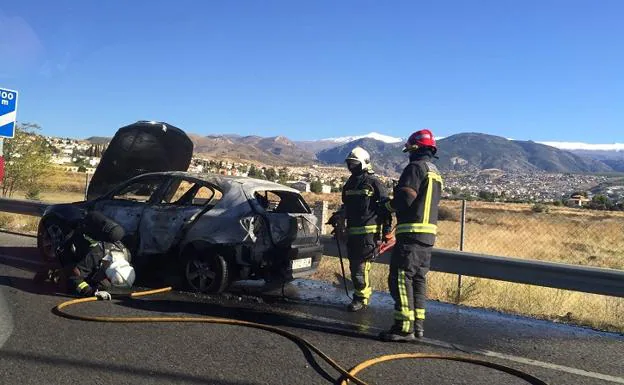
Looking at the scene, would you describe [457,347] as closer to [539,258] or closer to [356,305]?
[356,305]

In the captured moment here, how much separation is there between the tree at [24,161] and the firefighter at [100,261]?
13371 mm

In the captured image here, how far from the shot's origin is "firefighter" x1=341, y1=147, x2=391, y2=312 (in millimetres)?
6570

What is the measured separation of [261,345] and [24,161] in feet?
53.6

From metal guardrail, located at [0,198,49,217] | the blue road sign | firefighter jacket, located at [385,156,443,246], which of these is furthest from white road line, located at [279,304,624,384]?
the blue road sign

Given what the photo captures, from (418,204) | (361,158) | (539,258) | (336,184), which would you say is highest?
(361,158)

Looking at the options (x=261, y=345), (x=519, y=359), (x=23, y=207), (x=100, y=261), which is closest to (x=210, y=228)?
(x=100, y=261)

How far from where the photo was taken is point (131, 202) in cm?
777

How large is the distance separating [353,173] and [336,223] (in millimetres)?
627

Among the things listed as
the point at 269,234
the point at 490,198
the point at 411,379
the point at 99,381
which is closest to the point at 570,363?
the point at 411,379

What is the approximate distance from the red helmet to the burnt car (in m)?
1.97

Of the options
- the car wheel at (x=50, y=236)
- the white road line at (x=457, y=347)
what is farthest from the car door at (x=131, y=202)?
the white road line at (x=457, y=347)

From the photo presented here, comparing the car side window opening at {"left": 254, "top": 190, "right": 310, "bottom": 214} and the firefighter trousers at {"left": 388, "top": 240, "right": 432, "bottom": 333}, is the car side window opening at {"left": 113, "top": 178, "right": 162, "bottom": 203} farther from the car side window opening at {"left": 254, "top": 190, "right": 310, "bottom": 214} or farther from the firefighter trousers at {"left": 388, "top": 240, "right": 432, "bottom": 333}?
the firefighter trousers at {"left": 388, "top": 240, "right": 432, "bottom": 333}

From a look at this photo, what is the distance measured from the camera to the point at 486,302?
7848mm

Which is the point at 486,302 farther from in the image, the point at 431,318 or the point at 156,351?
the point at 156,351
